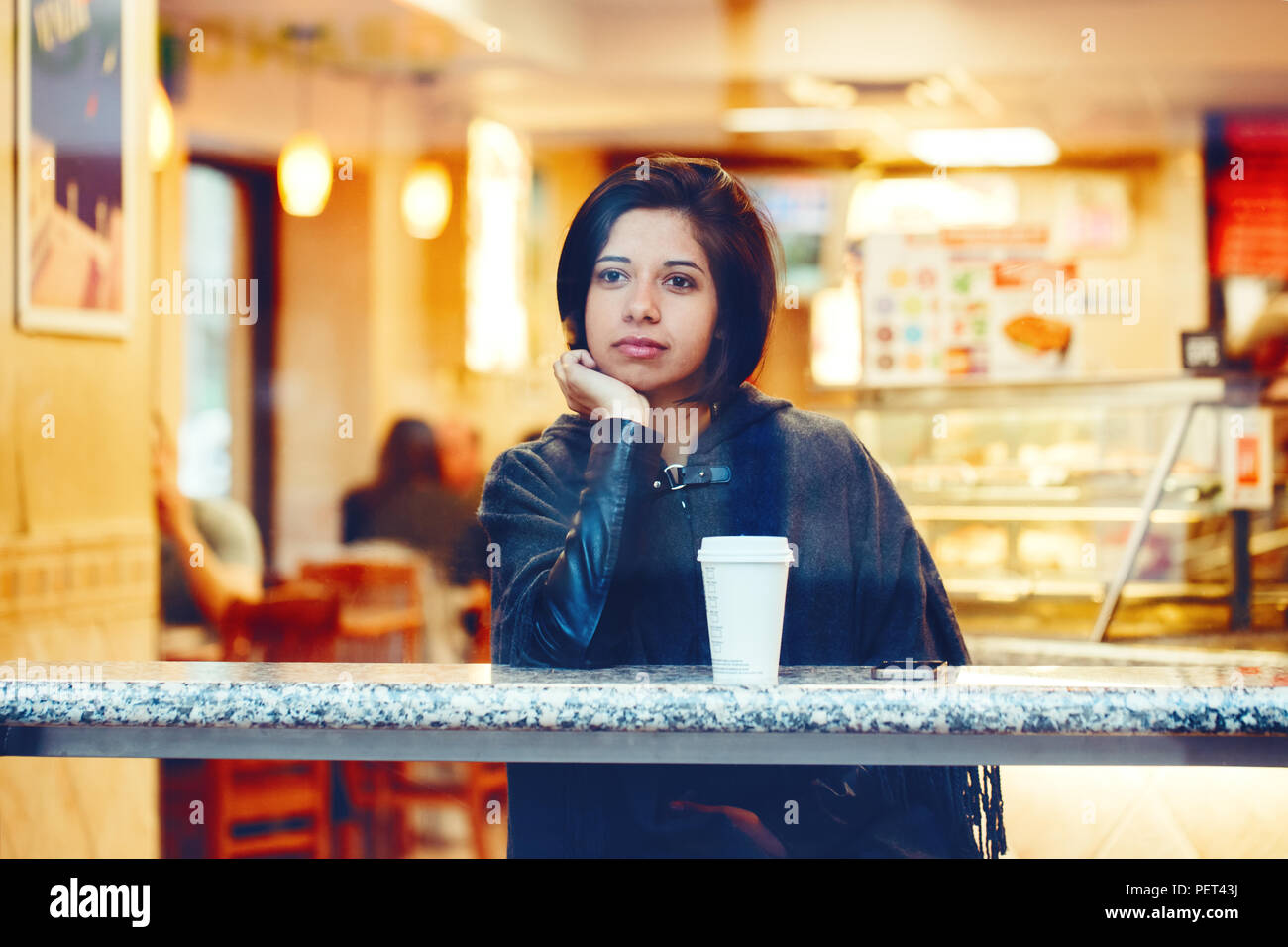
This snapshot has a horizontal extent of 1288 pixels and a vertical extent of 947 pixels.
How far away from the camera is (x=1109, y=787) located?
1841 mm

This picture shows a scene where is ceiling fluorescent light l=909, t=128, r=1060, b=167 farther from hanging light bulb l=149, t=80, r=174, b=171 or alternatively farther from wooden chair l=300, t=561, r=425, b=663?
wooden chair l=300, t=561, r=425, b=663

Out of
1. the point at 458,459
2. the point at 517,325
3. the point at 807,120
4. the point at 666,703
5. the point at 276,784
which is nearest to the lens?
the point at 666,703

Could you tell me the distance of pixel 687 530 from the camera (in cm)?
152

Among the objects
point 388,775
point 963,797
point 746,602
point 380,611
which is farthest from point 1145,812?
point 380,611

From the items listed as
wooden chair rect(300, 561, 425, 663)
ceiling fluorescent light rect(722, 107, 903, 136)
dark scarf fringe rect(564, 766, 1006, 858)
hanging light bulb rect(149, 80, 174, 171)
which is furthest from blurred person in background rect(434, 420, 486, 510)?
dark scarf fringe rect(564, 766, 1006, 858)

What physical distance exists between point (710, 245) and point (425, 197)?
168 inches

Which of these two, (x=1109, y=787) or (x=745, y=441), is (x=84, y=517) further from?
(x=1109, y=787)

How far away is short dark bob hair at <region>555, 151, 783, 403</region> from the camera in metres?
1.55

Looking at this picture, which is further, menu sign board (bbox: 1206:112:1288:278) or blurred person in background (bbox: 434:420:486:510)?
menu sign board (bbox: 1206:112:1288:278)

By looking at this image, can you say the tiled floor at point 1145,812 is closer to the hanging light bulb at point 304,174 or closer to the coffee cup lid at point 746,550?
the coffee cup lid at point 746,550

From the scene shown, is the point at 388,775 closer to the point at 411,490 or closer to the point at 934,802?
the point at 411,490
